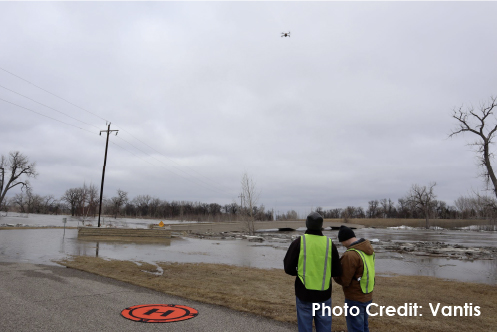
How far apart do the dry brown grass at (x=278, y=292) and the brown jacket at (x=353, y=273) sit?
2.00m

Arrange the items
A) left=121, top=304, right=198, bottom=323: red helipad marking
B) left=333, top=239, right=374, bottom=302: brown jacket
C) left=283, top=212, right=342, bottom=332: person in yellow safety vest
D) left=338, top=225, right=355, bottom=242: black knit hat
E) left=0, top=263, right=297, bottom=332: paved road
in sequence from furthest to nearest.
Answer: left=121, top=304, right=198, bottom=323: red helipad marking < left=0, top=263, right=297, bottom=332: paved road < left=338, top=225, right=355, bottom=242: black knit hat < left=333, top=239, right=374, bottom=302: brown jacket < left=283, top=212, right=342, bottom=332: person in yellow safety vest

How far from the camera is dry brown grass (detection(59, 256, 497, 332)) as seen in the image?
22.0 feet

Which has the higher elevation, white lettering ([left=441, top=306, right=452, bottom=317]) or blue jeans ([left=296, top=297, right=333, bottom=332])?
blue jeans ([left=296, top=297, right=333, bottom=332])

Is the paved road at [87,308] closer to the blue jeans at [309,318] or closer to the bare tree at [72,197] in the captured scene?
the blue jeans at [309,318]

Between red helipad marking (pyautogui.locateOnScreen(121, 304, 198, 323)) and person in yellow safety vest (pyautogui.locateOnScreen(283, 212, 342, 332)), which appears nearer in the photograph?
person in yellow safety vest (pyautogui.locateOnScreen(283, 212, 342, 332))

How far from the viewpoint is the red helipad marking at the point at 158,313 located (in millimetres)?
6254

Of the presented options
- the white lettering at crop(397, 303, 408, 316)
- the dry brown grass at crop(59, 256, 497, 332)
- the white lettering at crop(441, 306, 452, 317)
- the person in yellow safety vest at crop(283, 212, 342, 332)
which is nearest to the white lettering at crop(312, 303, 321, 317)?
the person in yellow safety vest at crop(283, 212, 342, 332)

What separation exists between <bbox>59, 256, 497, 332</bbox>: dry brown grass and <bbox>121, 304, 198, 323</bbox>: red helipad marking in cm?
89

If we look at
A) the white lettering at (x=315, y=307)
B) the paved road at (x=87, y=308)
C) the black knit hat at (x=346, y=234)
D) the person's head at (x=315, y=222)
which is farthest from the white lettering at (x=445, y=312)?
the person's head at (x=315, y=222)

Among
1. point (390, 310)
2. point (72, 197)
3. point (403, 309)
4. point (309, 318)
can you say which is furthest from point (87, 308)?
point (72, 197)

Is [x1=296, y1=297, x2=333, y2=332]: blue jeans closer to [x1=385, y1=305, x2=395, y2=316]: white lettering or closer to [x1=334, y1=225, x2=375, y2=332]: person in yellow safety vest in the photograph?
[x1=334, y1=225, x2=375, y2=332]: person in yellow safety vest

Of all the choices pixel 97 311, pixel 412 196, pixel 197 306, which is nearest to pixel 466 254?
pixel 197 306

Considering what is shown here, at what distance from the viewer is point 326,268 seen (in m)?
4.28

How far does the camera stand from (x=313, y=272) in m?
4.25
